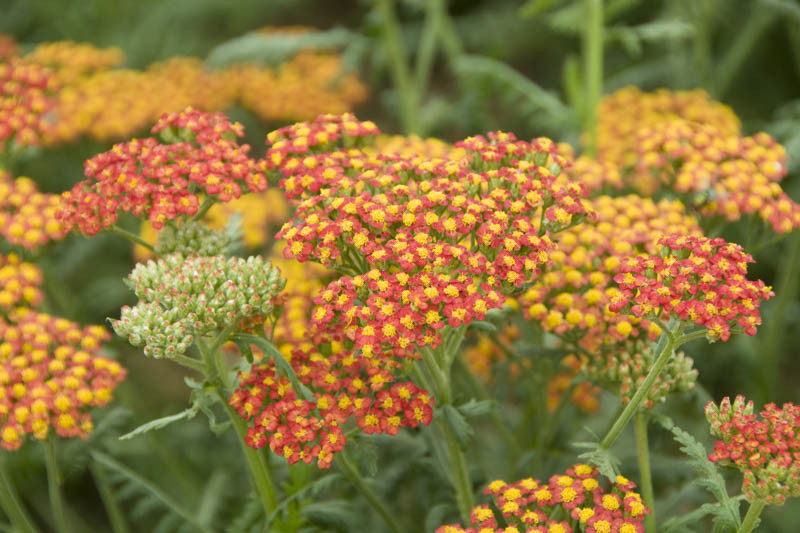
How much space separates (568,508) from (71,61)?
3968mm

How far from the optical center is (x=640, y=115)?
445 centimetres

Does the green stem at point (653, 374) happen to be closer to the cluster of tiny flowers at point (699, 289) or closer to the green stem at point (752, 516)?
the cluster of tiny flowers at point (699, 289)

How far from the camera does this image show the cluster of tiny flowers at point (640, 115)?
4137 millimetres

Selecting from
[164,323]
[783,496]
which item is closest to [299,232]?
[164,323]

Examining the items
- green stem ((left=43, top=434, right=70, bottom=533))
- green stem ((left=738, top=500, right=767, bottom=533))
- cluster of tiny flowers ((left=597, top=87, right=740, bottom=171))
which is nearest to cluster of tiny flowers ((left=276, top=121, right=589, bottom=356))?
green stem ((left=738, top=500, right=767, bottom=533))

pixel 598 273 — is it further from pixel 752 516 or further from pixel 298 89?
pixel 298 89

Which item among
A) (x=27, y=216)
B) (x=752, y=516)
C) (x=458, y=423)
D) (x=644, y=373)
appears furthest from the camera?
(x=27, y=216)

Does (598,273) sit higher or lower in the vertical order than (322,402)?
higher

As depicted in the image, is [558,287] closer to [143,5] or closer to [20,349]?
[20,349]

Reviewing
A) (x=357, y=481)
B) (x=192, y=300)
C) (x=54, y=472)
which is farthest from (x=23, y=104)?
(x=357, y=481)

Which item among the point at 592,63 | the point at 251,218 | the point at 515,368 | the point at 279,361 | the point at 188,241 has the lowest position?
the point at 515,368

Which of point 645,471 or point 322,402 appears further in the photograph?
point 645,471

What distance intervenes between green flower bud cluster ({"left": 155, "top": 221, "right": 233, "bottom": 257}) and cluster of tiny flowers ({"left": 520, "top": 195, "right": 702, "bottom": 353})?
115cm

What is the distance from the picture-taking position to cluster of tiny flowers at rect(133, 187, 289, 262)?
4.00 m
